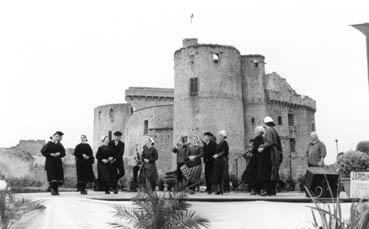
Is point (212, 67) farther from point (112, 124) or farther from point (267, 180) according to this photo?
point (267, 180)

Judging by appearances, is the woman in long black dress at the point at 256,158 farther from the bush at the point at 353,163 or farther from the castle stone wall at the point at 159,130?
the castle stone wall at the point at 159,130

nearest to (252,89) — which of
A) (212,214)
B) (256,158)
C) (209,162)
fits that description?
(209,162)

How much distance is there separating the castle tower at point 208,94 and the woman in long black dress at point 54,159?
Result: 2945 centimetres

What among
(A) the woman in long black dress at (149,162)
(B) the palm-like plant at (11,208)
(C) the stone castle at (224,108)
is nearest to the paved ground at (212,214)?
(B) the palm-like plant at (11,208)

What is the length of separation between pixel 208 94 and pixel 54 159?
30.3m

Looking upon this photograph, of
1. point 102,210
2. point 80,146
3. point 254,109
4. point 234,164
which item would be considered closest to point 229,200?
point 102,210

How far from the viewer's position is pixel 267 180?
41.9 feet

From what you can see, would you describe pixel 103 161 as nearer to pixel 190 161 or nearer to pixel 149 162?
pixel 149 162

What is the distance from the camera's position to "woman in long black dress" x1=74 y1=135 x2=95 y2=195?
48.5 feet

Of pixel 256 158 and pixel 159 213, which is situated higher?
pixel 256 158

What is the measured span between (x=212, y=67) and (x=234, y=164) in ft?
25.9

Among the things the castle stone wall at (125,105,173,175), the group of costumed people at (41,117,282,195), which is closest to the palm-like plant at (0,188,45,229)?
the group of costumed people at (41,117,282,195)

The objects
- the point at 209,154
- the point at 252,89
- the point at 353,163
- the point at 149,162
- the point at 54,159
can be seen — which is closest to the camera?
the point at 353,163

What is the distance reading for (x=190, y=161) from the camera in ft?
48.8
